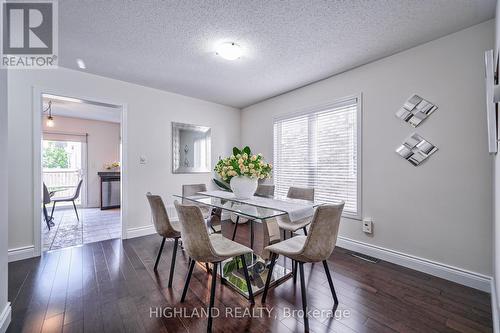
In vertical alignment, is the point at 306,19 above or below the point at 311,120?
above

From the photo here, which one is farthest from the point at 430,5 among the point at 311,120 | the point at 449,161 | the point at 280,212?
the point at 280,212

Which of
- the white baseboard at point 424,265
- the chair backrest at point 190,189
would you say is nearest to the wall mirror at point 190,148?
the chair backrest at point 190,189

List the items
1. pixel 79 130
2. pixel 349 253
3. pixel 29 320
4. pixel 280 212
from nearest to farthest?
1. pixel 29 320
2. pixel 280 212
3. pixel 349 253
4. pixel 79 130

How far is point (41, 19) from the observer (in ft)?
6.29

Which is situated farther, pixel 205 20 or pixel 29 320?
pixel 205 20

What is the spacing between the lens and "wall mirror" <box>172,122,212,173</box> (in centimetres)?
398

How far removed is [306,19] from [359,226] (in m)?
2.54

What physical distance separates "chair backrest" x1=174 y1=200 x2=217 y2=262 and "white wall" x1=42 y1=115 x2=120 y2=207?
5924 mm

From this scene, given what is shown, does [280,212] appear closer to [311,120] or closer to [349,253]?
[349,253]

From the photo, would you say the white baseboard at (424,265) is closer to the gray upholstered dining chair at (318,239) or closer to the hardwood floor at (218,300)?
the hardwood floor at (218,300)

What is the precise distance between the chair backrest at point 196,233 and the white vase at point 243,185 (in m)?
0.96

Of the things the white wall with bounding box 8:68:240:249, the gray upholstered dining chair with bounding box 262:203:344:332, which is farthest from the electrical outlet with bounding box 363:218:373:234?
the white wall with bounding box 8:68:240:249

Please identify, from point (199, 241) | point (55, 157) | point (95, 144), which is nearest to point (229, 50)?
point (199, 241)

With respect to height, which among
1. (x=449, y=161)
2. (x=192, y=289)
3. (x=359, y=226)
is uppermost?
(x=449, y=161)
